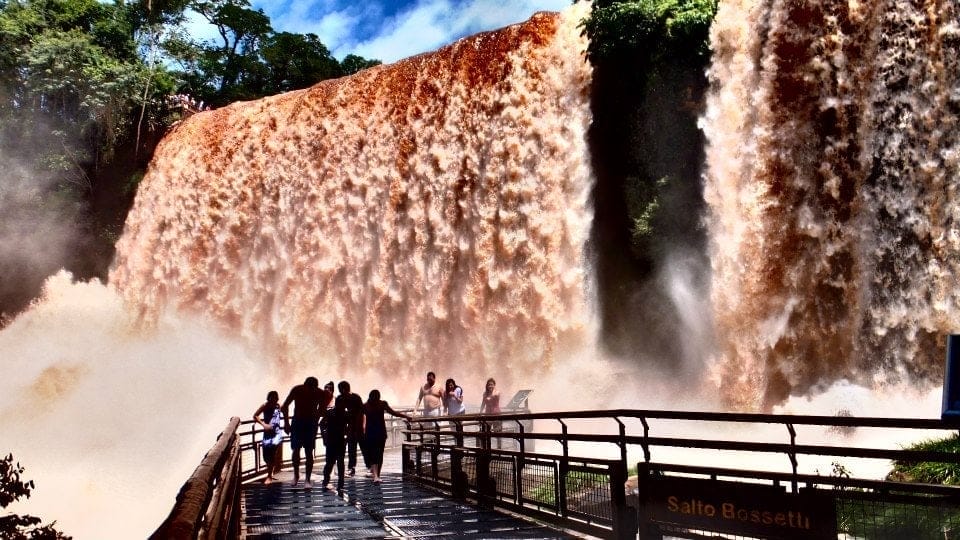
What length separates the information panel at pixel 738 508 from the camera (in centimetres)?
465

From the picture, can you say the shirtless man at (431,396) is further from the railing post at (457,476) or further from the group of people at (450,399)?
the railing post at (457,476)

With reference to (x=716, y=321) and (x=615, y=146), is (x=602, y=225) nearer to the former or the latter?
(x=615, y=146)

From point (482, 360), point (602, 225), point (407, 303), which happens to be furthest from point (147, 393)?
point (602, 225)

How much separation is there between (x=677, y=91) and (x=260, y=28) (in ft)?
112

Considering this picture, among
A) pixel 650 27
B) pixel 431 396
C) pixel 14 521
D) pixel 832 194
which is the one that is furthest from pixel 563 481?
pixel 650 27

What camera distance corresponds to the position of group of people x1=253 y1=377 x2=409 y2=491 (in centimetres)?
1070

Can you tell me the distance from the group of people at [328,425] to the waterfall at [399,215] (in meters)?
9.55

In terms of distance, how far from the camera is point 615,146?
20.9 metres

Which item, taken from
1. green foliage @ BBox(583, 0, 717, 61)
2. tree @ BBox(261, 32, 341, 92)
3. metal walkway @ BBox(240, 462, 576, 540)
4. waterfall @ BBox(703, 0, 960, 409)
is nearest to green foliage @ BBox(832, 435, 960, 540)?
metal walkway @ BBox(240, 462, 576, 540)

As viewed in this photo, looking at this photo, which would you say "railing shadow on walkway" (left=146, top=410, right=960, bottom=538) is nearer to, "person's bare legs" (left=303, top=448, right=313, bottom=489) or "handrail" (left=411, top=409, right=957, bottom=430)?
"handrail" (left=411, top=409, right=957, bottom=430)

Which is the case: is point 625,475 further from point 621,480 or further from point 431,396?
point 431,396

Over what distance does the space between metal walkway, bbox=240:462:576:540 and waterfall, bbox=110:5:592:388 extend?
10673mm

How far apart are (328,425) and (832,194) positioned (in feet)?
31.7

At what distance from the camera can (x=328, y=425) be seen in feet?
35.7
